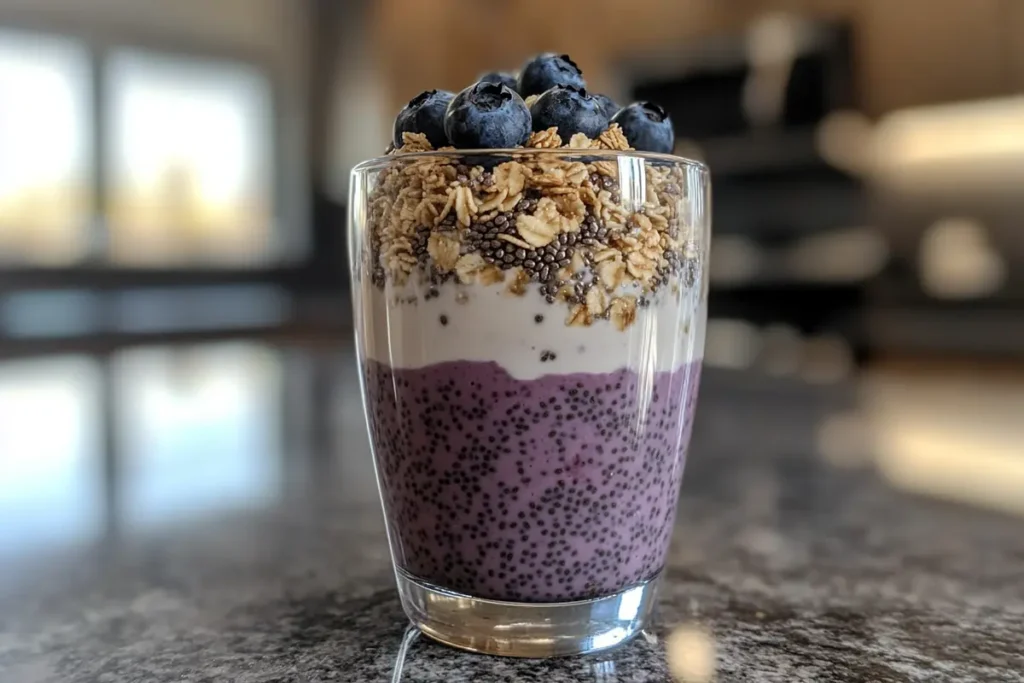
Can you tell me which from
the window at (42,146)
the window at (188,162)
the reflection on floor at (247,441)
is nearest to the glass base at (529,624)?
the reflection on floor at (247,441)

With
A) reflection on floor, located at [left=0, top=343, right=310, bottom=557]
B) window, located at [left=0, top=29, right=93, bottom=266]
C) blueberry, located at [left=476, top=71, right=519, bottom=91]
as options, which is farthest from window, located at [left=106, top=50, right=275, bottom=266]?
blueberry, located at [left=476, top=71, right=519, bottom=91]

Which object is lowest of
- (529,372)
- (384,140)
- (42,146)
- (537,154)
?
(529,372)

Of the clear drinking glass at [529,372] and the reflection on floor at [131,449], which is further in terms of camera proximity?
the reflection on floor at [131,449]

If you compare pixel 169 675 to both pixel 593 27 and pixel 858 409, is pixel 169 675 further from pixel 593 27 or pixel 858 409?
pixel 593 27

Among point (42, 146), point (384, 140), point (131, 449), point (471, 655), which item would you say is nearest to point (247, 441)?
point (131, 449)

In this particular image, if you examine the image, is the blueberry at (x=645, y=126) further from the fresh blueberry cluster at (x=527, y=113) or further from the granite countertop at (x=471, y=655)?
the granite countertop at (x=471, y=655)

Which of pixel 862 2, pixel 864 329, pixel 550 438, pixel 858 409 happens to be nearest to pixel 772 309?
pixel 864 329

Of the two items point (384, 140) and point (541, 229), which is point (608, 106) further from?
point (384, 140)
